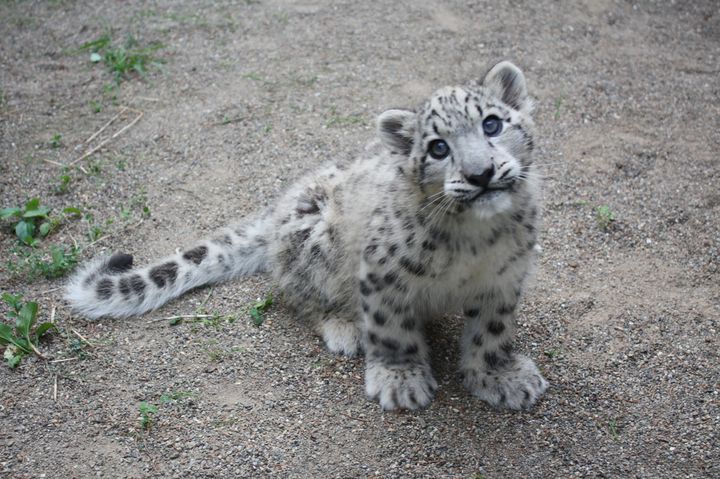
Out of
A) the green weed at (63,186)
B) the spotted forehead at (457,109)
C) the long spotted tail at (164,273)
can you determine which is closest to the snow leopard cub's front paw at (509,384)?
the spotted forehead at (457,109)

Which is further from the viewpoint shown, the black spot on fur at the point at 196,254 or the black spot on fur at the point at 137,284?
the black spot on fur at the point at 196,254

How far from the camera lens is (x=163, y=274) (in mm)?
6969

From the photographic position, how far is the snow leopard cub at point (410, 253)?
5340 mm

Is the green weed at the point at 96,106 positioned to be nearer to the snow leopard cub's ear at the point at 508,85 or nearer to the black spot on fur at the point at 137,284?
the black spot on fur at the point at 137,284

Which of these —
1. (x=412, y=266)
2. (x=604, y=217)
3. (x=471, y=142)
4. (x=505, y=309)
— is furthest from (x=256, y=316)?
(x=604, y=217)

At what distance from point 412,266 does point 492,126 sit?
1.12 m

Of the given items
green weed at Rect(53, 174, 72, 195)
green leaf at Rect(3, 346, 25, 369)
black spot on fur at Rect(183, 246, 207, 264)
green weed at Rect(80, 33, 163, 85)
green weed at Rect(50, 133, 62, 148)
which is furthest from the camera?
green weed at Rect(80, 33, 163, 85)

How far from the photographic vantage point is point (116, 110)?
31.8ft

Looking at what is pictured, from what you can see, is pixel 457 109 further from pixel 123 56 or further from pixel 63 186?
pixel 123 56

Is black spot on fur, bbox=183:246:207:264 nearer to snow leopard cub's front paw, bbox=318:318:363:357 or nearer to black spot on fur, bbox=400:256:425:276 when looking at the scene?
snow leopard cub's front paw, bbox=318:318:363:357

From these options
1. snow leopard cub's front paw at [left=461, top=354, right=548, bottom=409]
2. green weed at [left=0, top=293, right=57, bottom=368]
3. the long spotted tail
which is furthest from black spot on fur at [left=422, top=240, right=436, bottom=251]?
green weed at [left=0, top=293, right=57, bottom=368]

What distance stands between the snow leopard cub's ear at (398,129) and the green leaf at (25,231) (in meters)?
3.88

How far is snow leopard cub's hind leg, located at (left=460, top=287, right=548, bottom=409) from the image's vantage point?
589cm

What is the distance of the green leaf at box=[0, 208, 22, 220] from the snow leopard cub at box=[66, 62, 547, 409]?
131 cm
